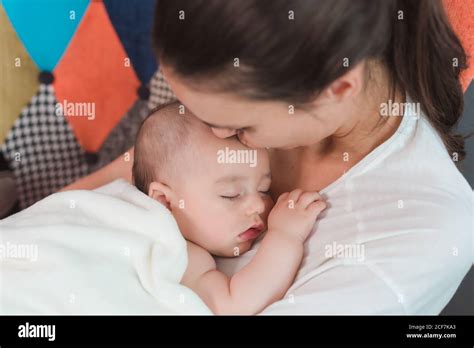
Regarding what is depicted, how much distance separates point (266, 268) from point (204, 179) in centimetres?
13

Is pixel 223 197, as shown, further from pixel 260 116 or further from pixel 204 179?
pixel 260 116

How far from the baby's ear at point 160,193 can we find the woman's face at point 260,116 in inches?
4.3

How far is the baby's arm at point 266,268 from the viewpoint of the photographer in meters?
0.71

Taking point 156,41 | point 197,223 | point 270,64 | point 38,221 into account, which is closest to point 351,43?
point 270,64

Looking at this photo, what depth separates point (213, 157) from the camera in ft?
2.45

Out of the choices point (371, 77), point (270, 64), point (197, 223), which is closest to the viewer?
point (270, 64)

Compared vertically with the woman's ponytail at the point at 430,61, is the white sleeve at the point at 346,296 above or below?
below

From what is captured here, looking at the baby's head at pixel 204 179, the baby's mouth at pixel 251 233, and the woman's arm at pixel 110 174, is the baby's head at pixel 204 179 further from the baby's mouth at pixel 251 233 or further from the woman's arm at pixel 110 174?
the woman's arm at pixel 110 174

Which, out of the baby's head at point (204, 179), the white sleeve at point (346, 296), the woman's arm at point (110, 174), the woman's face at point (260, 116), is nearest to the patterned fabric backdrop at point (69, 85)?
the woman's arm at point (110, 174)

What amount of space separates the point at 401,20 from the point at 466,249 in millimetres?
262

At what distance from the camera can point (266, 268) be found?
0.72m

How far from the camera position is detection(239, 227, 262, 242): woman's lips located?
780 millimetres
